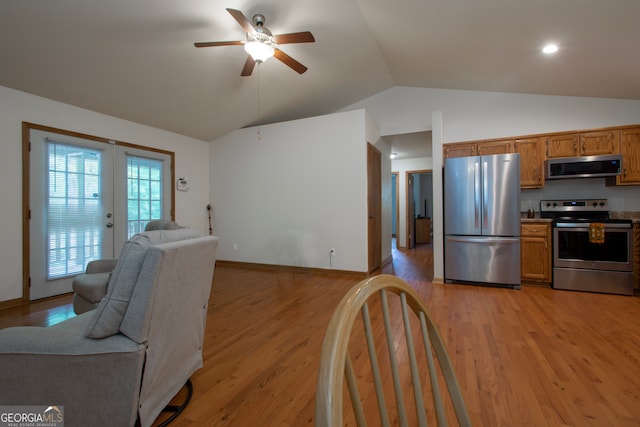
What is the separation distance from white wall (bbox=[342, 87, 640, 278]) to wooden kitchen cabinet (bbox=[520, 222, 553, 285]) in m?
1.07

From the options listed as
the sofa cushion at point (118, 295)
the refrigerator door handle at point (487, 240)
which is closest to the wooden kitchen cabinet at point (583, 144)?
the refrigerator door handle at point (487, 240)

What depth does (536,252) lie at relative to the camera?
3.92 m

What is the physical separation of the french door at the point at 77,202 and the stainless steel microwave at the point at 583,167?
612 centimetres

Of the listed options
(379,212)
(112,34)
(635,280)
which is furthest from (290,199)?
(635,280)

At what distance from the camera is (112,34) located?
2.90 m

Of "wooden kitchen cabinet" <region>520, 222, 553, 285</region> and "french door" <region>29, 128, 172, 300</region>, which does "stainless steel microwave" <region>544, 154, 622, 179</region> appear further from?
"french door" <region>29, 128, 172, 300</region>

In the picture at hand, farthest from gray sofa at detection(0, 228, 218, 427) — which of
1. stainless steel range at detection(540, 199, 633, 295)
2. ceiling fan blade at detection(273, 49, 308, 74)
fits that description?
stainless steel range at detection(540, 199, 633, 295)

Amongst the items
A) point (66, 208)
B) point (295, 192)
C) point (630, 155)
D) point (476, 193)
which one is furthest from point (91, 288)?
point (630, 155)

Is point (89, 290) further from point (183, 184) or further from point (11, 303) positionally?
point (183, 184)

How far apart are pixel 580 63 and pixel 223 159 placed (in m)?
5.53

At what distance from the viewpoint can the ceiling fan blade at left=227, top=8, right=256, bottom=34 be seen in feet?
7.69

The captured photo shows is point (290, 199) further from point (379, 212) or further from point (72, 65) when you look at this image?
point (72, 65)

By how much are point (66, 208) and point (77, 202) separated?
144 mm

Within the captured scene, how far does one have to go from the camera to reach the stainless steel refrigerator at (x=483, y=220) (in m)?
3.83
